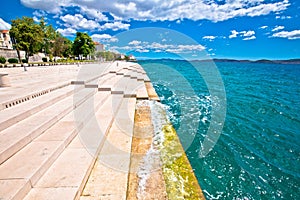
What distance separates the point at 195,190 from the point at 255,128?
590 cm

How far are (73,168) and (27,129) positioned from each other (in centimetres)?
141

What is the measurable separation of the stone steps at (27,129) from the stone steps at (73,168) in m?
0.69

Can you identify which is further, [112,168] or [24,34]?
[24,34]

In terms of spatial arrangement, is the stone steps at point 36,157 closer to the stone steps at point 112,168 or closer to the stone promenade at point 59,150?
the stone promenade at point 59,150

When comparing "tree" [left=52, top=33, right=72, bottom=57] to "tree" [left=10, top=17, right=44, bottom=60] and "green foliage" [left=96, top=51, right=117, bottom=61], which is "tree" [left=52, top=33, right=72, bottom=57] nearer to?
"tree" [left=10, top=17, right=44, bottom=60]

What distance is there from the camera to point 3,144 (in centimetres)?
266

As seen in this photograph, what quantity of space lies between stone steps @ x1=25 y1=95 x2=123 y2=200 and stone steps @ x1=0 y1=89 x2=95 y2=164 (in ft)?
2.27

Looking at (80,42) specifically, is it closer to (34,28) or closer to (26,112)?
(34,28)

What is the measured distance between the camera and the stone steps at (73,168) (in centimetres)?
222

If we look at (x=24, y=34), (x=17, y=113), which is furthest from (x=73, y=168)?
(x=24, y=34)

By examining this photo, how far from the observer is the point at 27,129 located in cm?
324

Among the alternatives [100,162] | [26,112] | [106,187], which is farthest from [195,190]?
[26,112]

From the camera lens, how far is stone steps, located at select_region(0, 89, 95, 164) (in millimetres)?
2662

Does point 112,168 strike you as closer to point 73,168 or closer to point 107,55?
point 73,168
